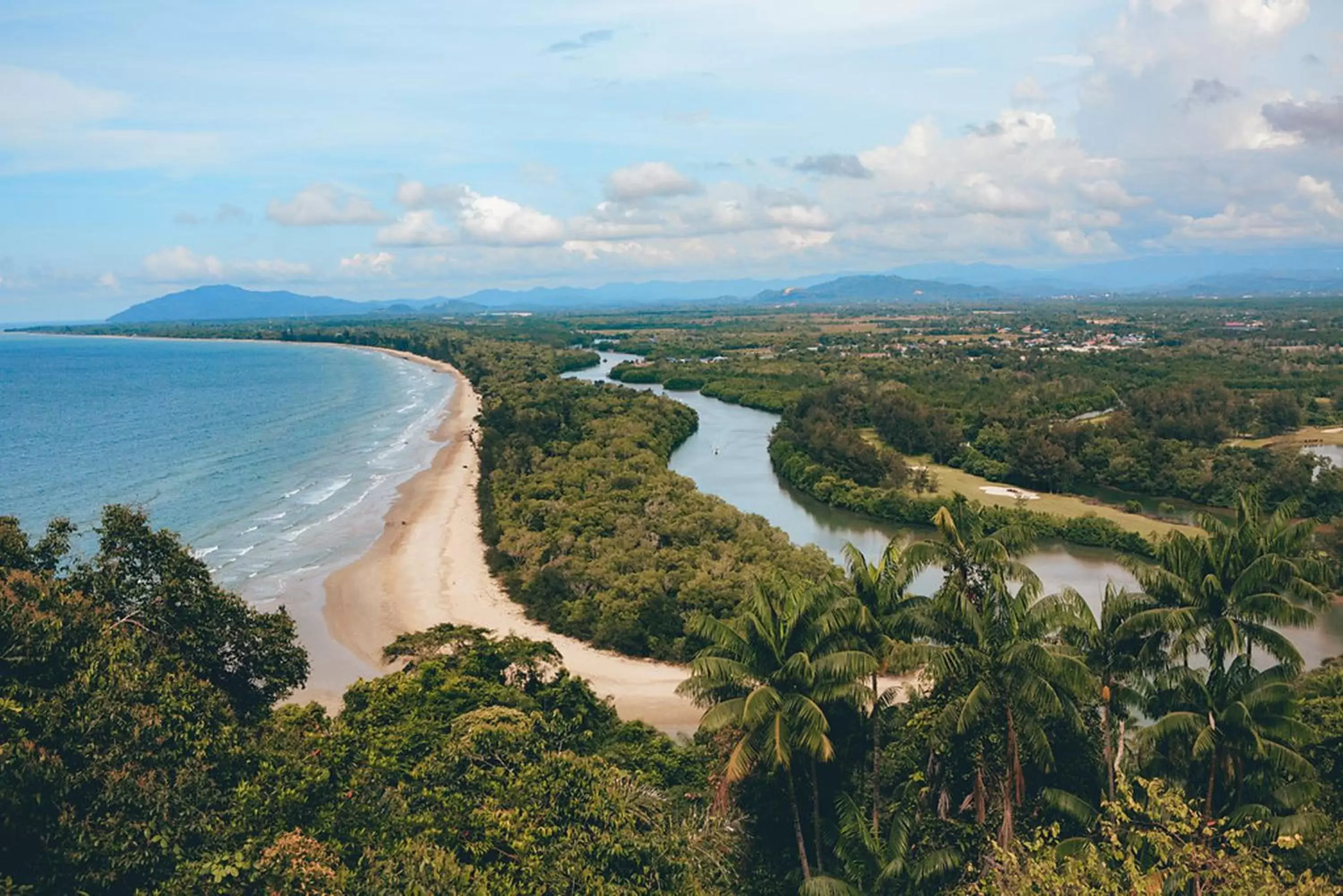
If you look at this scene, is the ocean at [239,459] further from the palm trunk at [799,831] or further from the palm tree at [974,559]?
the palm tree at [974,559]

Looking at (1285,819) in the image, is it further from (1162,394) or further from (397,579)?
(1162,394)

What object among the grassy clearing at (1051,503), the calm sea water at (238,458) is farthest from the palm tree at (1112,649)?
the grassy clearing at (1051,503)

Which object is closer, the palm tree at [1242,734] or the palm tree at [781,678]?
the palm tree at [1242,734]

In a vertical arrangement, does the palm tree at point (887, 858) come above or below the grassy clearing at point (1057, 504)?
above

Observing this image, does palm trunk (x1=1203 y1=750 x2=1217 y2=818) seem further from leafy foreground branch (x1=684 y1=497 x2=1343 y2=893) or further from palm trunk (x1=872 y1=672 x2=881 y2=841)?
palm trunk (x1=872 y1=672 x2=881 y2=841)

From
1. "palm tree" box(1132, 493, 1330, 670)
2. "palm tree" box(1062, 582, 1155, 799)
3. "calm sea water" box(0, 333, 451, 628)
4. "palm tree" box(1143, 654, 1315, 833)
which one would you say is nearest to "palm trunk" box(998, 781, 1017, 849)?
"palm tree" box(1062, 582, 1155, 799)

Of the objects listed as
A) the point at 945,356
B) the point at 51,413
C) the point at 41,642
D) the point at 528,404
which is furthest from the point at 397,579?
the point at 945,356

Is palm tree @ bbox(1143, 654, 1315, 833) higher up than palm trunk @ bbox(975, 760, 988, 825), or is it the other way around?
palm tree @ bbox(1143, 654, 1315, 833)
